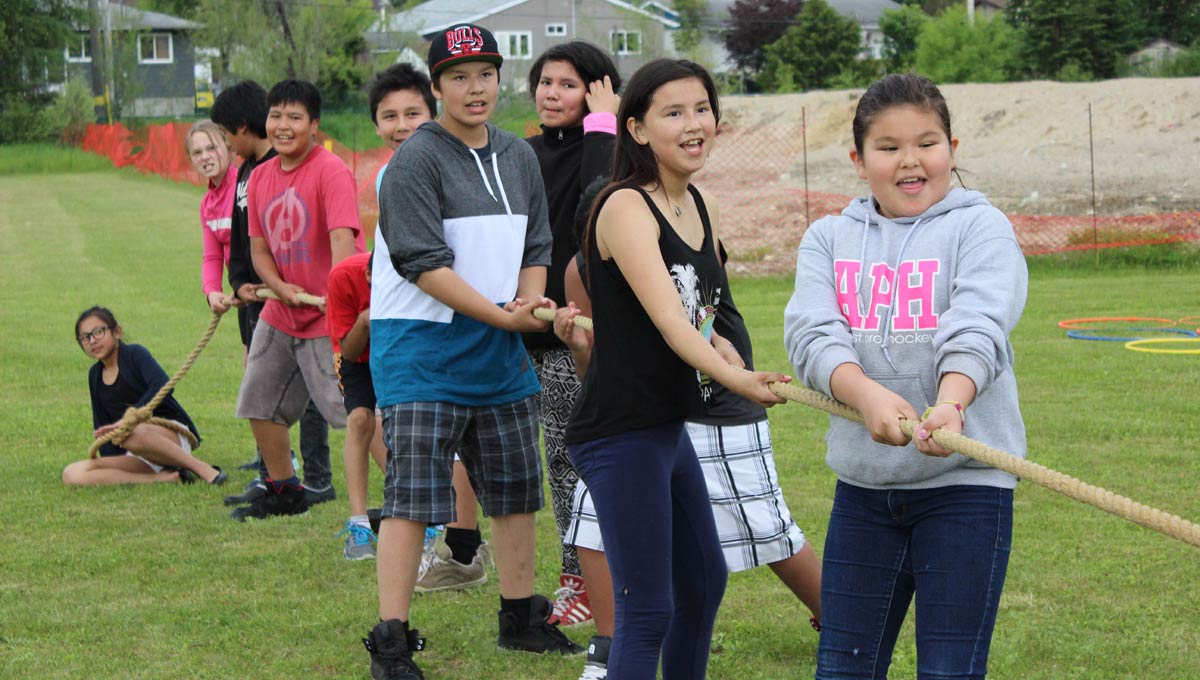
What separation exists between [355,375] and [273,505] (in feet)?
4.05

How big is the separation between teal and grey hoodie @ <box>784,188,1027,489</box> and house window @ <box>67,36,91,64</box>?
63.0m

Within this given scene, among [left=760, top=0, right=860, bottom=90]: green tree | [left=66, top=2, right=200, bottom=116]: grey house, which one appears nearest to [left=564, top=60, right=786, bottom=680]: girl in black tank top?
[left=760, top=0, right=860, bottom=90]: green tree

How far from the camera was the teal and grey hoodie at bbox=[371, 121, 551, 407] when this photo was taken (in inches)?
164

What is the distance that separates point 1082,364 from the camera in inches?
380

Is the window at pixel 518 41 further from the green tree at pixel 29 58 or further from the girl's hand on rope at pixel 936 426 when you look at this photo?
the girl's hand on rope at pixel 936 426

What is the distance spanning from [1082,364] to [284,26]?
158ft

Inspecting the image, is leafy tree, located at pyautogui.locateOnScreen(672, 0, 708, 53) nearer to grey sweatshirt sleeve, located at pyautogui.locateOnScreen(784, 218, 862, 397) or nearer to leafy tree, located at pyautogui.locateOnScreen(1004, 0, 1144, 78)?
leafy tree, located at pyautogui.locateOnScreen(1004, 0, 1144, 78)

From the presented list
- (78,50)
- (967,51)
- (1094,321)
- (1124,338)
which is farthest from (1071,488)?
(78,50)

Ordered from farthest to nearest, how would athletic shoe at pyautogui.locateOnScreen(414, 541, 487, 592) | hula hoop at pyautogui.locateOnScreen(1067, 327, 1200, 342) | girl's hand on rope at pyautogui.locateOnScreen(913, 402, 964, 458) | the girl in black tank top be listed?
hula hoop at pyautogui.locateOnScreen(1067, 327, 1200, 342) < athletic shoe at pyautogui.locateOnScreen(414, 541, 487, 592) < the girl in black tank top < girl's hand on rope at pyautogui.locateOnScreen(913, 402, 964, 458)

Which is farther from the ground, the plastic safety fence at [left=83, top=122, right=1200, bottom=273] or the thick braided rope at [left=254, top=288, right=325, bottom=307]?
the plastic safety fence at [left=83, top=122, right=1200, bottom=273]

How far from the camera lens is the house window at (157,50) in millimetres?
73125

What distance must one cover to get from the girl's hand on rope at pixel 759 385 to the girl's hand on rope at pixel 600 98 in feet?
6.45

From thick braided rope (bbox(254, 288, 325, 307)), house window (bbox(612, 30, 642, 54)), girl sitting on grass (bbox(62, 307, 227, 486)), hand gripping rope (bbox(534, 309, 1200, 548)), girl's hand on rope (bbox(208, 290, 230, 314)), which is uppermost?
house window (bbox(612, 30, 642, 54))

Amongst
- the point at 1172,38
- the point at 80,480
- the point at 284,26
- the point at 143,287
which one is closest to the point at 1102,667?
the point at 80,480
